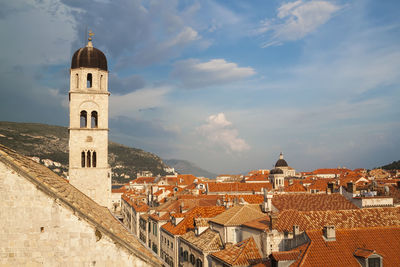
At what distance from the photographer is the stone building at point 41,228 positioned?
283 inches

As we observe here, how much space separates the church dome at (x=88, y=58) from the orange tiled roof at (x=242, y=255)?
19.6 meters

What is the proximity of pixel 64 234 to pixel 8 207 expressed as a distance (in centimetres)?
119

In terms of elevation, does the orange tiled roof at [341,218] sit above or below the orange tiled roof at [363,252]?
above

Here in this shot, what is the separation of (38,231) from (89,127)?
26764 mm

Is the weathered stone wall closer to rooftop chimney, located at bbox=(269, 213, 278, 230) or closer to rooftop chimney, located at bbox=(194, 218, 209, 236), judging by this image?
rooftop chimney, located at bbox=(269, 213, 278, 230)

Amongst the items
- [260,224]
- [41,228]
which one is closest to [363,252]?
[260,224]

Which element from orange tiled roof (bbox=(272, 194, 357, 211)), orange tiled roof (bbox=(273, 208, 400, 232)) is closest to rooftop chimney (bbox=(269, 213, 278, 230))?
orange tiled roof (bbox=(273, 208, 400, 232))

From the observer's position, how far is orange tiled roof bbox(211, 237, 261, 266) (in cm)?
2356

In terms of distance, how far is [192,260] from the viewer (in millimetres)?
32406

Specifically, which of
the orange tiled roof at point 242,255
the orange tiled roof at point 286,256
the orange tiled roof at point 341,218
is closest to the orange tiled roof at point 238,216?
the orange tiled roof at point 242,255

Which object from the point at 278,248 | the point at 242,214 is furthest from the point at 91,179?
the point at 278,248

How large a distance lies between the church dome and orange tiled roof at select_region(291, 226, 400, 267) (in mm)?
23338

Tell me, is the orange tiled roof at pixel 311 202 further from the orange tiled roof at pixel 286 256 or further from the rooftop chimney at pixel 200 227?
the orange tiled roof at pixel 286 256

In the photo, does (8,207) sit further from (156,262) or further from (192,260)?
(192,260)
